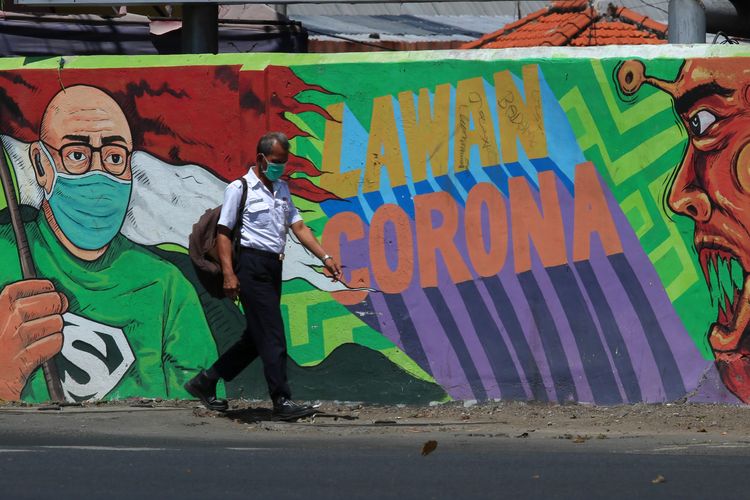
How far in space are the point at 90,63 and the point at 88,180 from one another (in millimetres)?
823

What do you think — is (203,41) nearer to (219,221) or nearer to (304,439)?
(219,221)

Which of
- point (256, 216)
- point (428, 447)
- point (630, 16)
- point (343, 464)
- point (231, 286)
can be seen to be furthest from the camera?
point (630, 16)

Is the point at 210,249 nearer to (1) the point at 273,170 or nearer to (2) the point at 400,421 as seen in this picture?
(1) the point at 273,170

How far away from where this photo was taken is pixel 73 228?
984 centimetres

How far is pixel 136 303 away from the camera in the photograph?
386 inches

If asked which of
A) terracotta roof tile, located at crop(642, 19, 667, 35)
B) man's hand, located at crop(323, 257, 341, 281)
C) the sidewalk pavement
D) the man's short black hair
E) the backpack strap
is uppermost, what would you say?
terracotta roof tile, located at crop(642, 19, 667, 35)

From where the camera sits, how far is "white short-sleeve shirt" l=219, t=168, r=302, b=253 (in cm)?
864

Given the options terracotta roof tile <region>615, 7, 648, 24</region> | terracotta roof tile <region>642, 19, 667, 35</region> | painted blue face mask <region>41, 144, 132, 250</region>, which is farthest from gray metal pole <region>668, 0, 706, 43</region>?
terracotta roof tile <region>615, 7, 648, 24</region>

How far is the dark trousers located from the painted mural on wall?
818 mm

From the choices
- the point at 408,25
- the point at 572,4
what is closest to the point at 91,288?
the point at 572,4

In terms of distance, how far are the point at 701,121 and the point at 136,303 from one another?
4059 mm

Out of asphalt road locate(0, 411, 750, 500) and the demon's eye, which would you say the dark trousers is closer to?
asphalt road locate(0, 411, 750, 500)

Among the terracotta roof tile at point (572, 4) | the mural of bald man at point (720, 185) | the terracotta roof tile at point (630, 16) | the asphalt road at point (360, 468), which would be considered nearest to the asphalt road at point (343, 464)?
the asphalt road at point (360, 468)

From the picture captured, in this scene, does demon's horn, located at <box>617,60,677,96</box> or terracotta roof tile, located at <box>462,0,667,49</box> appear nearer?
demon's horn, located at <box>617,60,677,96</box>
